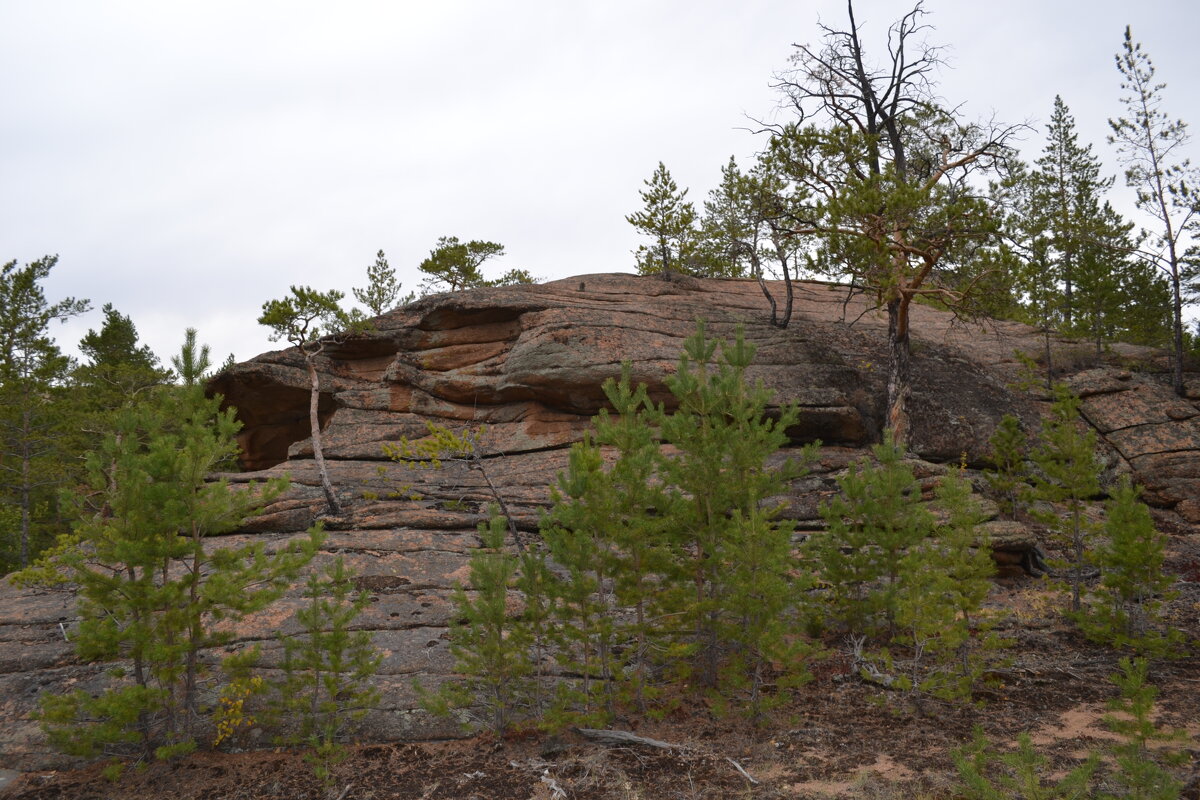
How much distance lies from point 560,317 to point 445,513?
8681 mm

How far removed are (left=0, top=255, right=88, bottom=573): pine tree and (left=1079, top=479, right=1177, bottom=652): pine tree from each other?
96.4 feet

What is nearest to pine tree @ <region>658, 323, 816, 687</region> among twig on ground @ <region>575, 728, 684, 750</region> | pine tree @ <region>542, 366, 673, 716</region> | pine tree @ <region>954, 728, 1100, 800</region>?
pine tree @ <region>542, 366, 673, 716</region>

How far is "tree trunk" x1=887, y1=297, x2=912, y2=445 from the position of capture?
20.4 meters

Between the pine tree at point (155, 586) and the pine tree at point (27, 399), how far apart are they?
18136 millimetres

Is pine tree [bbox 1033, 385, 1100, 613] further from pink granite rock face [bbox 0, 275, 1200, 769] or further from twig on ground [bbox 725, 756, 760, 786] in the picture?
twig on ground [bbox 725, 756, 760, 786]

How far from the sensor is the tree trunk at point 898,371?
2042cm

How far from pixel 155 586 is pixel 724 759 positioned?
8085 mm

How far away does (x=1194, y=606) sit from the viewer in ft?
47.0

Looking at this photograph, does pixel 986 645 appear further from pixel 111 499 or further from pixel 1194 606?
pixel 111 499

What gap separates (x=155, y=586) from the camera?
9.90m

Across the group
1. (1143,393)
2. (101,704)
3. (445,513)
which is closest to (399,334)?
(445,513)

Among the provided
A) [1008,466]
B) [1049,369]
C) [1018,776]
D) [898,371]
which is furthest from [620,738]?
[1049,369]

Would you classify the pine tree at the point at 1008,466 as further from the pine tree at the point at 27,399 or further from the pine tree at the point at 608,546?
Answer: the pine tree at the point at 27,399

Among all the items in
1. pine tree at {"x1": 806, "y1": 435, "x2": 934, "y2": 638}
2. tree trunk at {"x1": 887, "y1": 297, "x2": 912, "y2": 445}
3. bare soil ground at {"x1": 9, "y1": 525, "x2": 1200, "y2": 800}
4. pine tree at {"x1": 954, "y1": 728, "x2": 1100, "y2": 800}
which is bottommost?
bare soil ground at {"x1": 9, "y1": 525, "x2": 1200, "y2": 800}
